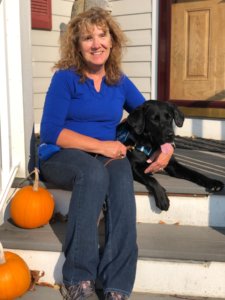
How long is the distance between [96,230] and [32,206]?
51 centimetres

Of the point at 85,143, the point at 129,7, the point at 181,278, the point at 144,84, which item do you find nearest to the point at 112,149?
the point at 85,143

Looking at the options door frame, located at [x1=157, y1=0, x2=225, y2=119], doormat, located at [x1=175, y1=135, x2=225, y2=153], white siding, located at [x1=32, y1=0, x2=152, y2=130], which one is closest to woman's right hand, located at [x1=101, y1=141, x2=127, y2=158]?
doormat, located at [x1=175, y1=135, x2=225, y2=153]

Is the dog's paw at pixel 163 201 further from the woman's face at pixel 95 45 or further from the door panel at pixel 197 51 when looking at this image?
the door panel at pixel 197 51

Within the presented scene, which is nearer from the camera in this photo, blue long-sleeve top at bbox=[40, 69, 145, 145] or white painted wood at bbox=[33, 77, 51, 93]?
blue long-sleeve top at bbox=[40, 69, 145, 145]

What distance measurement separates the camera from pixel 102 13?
8.80ft

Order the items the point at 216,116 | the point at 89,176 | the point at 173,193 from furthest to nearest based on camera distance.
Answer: the point at 216,116 → the point at 173,193 → the point at 89,176

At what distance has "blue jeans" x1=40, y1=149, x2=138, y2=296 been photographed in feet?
7.31

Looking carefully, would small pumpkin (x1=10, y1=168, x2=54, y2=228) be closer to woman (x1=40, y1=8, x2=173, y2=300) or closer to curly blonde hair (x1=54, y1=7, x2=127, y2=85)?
woman (x1=40, y1=8, x2=173, y2=300)

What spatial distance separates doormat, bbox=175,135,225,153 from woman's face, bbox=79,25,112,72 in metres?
1.92

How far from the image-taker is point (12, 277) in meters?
2.21

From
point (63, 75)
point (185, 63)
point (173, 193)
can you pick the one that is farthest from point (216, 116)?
point (63, 75)

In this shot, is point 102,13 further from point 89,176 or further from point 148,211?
point 148,211

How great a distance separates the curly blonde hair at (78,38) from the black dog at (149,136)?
11.8 inches

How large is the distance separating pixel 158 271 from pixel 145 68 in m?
3.53
